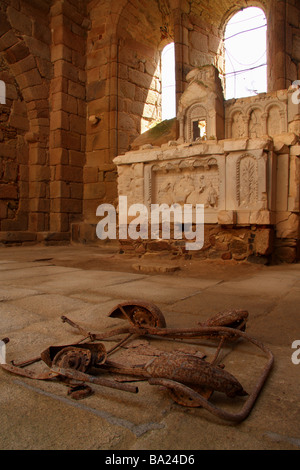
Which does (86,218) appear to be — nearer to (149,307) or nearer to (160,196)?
(160,196)

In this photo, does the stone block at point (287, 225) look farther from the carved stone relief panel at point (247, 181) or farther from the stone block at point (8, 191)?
the stone block at point (8, 191)

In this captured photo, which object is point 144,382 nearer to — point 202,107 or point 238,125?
point 202,107

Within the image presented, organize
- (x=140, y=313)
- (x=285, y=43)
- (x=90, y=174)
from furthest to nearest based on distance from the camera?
(x=90, y=174) → (x=285, y=43) → (x=140, y=313)

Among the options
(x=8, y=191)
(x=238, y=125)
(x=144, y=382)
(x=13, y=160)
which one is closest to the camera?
(x=144, y=382)

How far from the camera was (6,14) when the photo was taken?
8.70 metres

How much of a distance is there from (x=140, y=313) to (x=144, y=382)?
68cm

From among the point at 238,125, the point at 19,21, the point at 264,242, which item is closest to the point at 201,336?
the point at 264,242

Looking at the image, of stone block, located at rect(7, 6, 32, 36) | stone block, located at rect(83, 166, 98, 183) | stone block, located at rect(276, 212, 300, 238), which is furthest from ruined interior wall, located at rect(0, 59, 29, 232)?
stone block, located at rect(276, 212, 300, 238)

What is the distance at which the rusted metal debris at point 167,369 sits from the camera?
3.54 ft

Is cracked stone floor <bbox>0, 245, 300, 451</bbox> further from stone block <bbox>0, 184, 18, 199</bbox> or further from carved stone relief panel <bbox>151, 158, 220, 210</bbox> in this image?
stone block <bbox>0, 184, 18, 199</bbox>

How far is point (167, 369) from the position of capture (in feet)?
3.74

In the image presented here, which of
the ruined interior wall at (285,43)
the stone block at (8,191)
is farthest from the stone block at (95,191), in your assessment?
the ruined interior wall at (285,43)

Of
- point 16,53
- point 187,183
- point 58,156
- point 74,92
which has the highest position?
point 16,53
